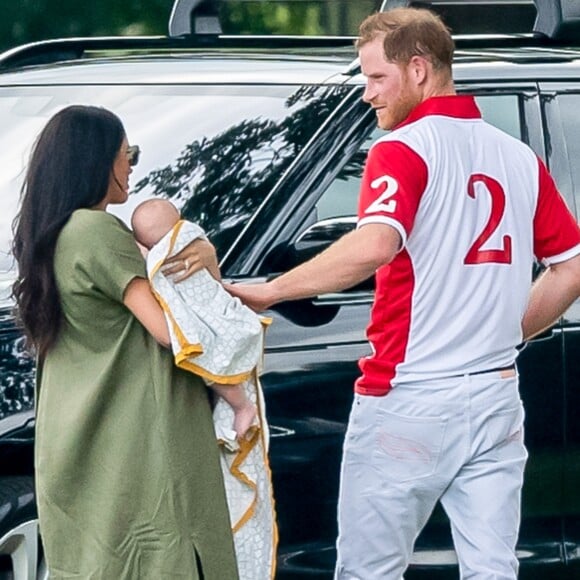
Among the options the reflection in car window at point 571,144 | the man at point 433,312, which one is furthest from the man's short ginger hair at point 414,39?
the reflection in car window at point 571,144

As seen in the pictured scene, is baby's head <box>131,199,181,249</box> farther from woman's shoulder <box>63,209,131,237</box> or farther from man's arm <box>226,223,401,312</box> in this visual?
man's arm <box>226,223,401,312</box>

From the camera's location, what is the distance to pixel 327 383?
4.63m

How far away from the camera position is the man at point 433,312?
418 centimetres

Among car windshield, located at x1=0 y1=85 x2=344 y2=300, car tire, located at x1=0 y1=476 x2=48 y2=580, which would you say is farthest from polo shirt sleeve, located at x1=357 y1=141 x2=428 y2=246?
car tire, located at x1=0 y1=476 x2=48 y2=580

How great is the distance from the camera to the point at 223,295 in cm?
396

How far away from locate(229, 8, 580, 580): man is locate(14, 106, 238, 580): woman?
36 centimetres

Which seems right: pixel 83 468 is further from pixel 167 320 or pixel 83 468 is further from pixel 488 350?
pixel 488 350

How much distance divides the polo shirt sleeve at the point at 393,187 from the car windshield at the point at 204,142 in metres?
0.63

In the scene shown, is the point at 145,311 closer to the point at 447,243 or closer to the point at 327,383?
the point at 447,243

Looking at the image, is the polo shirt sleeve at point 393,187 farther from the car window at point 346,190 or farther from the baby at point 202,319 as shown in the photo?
the car window at point 346,190

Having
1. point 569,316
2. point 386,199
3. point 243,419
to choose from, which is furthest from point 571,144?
point 243,419

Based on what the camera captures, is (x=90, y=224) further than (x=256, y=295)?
No

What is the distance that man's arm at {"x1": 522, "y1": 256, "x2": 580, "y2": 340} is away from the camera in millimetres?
4535

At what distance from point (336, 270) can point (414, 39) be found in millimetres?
567
